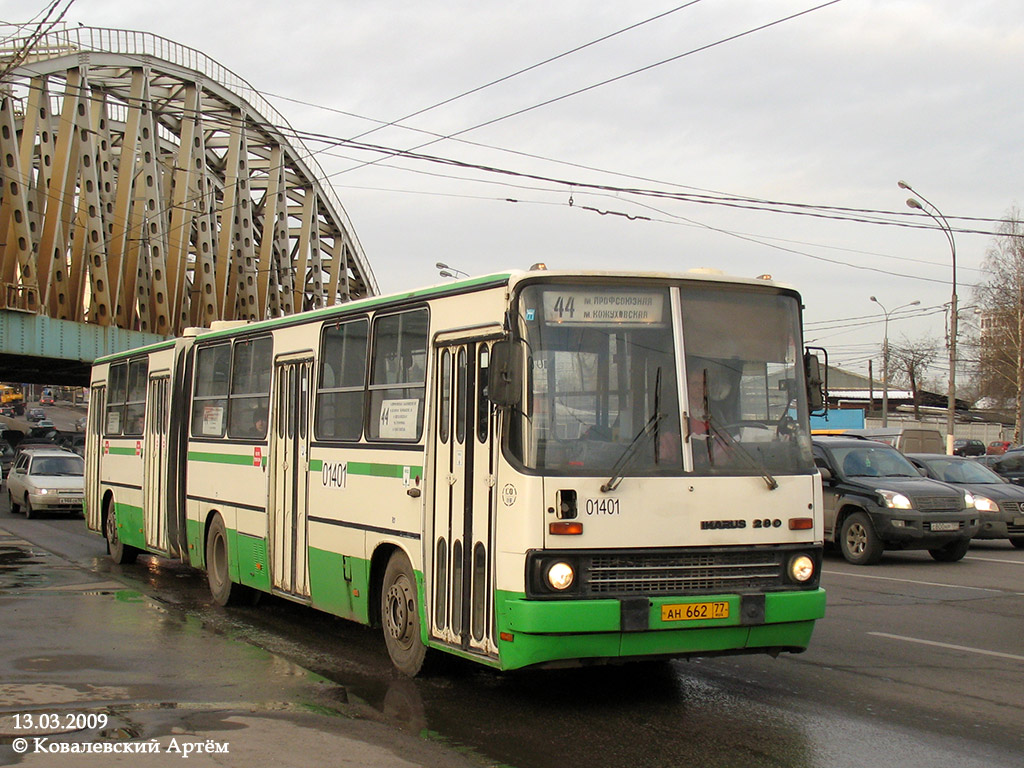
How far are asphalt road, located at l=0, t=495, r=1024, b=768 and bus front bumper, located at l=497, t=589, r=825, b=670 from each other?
436 mm

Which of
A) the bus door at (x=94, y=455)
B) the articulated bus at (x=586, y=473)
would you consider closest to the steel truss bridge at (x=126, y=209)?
the bus door at (x=94, y=455)

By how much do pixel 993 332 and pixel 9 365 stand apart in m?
53.1

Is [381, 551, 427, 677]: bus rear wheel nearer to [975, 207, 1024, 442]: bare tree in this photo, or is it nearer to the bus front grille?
the bus front grille

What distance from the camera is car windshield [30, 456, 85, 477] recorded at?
28.2 m

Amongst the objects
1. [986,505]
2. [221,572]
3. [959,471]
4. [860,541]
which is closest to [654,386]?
[221,572]

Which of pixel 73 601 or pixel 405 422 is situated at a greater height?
pixel 405 422

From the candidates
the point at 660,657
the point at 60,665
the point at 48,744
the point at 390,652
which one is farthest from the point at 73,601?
the point at 660,657

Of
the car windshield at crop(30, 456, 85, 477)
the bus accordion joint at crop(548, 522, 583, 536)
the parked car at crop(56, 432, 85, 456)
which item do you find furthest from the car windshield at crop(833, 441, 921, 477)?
the parked car at crop(56, 432, 85, 456)

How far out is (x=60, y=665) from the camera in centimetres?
884

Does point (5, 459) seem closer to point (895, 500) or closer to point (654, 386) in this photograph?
point (895, 500)

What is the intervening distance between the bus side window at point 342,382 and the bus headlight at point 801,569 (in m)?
3.71

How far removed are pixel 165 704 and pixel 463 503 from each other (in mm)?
2325

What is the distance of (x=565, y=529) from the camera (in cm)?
703

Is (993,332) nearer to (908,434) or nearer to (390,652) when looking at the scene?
(908,434)
